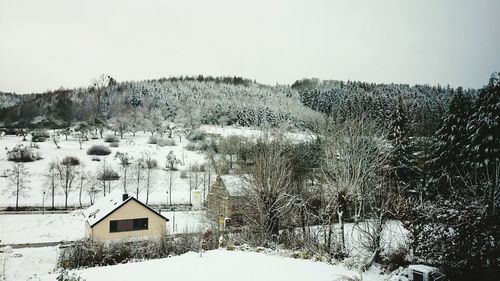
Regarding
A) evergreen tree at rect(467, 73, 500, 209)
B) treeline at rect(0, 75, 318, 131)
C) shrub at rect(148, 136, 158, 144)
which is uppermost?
treeline at rect(0, 75, 318, 131)

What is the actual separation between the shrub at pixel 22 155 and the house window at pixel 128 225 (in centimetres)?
3473

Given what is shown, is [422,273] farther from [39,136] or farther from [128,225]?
[39,136]

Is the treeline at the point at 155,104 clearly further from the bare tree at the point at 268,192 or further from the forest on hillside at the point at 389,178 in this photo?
the bare tree at the point at 268,192

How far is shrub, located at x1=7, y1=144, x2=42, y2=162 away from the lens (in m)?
51.9

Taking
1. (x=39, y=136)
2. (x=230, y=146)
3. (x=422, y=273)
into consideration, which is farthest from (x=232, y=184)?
(x=39, y=136)

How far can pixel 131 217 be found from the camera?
1125 inches

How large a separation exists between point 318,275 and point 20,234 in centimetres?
3111

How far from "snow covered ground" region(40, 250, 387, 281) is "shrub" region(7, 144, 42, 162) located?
51564 mm

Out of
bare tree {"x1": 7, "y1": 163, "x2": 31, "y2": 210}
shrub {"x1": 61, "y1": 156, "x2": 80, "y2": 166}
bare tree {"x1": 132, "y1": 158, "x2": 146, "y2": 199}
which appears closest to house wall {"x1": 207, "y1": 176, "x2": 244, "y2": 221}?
bare tree {"x1": 132, "y1": 158, "x2": 146, "y2": 199}

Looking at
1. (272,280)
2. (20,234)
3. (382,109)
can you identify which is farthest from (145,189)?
(272,280)

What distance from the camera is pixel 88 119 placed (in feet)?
281

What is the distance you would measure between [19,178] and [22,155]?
8.25 meters

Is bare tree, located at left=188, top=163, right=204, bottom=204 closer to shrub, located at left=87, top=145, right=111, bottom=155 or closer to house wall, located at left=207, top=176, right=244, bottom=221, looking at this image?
house wall, located at left=207, top=176, right=244, bottom=221

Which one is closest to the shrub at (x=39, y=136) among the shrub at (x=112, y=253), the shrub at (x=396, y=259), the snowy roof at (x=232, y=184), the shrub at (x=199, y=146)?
the shrub at (x=199, y=146)
